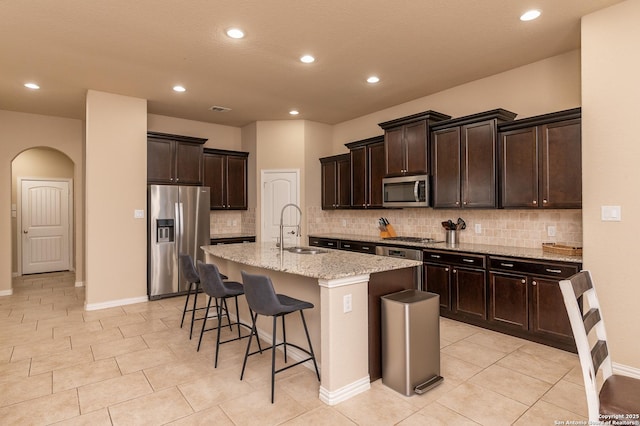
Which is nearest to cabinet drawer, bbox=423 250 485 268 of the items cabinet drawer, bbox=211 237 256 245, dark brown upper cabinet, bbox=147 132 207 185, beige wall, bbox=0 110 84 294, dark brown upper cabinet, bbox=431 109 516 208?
dark brown upper cabinet, bbox=431 109 516 208

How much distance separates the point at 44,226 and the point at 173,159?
412 cm

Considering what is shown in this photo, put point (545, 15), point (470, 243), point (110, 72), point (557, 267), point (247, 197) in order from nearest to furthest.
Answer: point (545, 15) < point (557, 267) < point (110, 72) < point (470, 243) < point (247, 197)

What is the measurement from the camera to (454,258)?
4.16m

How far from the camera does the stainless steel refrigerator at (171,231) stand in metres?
5.38

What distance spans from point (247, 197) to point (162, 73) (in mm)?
2966

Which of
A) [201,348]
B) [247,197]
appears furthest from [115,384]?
[247,197]

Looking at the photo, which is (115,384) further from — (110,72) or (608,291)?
(608,291)

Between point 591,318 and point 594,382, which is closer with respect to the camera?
point 594,382

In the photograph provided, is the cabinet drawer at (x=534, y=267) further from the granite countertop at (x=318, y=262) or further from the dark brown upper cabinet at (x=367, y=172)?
the dark brown upper cabinet at (x=367, y=172)

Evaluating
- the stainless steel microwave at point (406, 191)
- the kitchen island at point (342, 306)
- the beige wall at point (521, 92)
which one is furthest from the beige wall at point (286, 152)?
the kitchen island at point (342, 306)

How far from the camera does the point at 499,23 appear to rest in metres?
3.20

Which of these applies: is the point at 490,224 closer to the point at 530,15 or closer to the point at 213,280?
the point at 530,15

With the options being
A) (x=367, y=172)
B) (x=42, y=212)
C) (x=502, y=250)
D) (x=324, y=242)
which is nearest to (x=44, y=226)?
(x=42, y=212)

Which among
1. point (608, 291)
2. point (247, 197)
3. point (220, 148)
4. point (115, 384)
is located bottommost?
point (115, 384)
